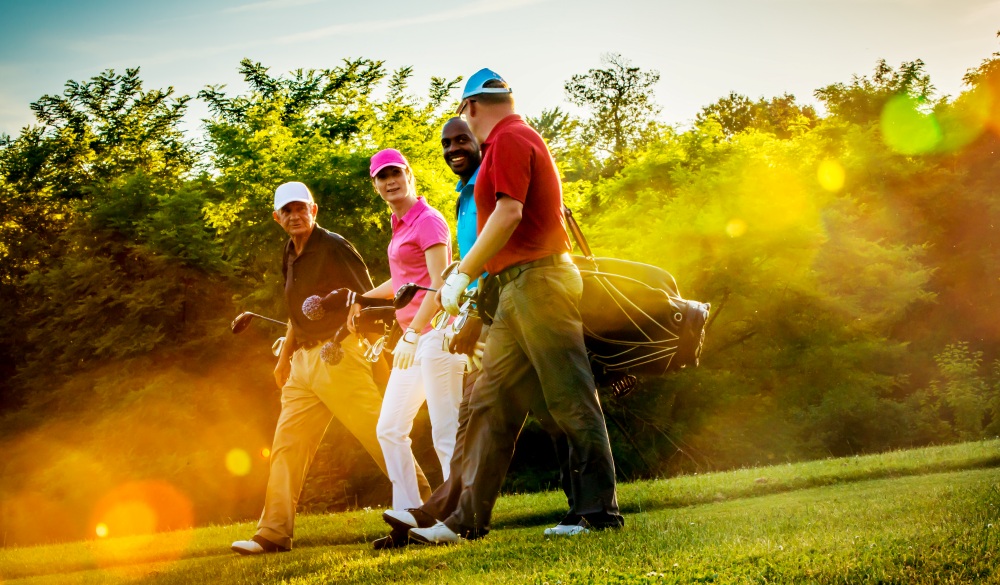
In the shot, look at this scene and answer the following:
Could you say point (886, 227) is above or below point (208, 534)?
above

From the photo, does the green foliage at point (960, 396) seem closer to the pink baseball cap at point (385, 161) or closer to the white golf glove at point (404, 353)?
the pink baseball cap at point (385, 161)

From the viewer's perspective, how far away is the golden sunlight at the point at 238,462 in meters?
30.1

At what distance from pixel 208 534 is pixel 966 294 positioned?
128ft

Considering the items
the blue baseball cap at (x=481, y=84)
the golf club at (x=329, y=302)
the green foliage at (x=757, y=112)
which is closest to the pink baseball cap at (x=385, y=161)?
the golf club at (x=329, y=302)

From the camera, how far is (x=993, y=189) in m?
43.2

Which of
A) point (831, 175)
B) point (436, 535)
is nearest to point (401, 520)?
point (436, 535)

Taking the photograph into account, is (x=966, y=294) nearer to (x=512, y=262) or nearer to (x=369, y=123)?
(x=369, y=123)

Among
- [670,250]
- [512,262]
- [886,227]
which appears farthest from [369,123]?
[512,262]

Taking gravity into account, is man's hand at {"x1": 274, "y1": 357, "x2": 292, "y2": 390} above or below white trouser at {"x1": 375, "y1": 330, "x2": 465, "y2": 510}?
above

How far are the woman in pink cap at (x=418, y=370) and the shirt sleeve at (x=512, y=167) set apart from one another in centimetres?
161

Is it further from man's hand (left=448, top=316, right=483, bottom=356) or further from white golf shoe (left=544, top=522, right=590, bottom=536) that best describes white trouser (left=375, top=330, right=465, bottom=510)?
white golf shoe (left=544, top=522, right=590, bottom=536)

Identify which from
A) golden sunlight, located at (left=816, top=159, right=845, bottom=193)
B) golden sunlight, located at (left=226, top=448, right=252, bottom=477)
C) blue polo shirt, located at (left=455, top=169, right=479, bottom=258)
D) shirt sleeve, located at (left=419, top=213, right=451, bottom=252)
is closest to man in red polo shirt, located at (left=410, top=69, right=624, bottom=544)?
blue polo shirt, located at (left=455, top=169, right=479, bottom=258)

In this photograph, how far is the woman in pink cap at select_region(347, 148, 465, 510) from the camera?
7.27 meters

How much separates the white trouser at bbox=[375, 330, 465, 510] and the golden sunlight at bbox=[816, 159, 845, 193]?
31.9 meters
